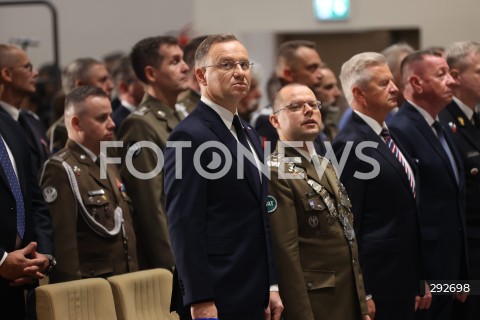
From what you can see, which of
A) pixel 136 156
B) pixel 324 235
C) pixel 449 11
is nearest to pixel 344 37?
pixel 449 11

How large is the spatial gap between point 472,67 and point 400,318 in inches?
63.0

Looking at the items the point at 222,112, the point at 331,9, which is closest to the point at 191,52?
the point at 222,112

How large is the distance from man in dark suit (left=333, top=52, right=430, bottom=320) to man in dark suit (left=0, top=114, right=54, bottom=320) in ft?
4.47

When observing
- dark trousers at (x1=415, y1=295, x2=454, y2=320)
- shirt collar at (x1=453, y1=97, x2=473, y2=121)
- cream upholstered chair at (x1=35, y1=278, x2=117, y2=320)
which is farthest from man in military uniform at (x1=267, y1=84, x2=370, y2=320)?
shirt collar at (x1=453, y1=97, x2=473, y2=121)

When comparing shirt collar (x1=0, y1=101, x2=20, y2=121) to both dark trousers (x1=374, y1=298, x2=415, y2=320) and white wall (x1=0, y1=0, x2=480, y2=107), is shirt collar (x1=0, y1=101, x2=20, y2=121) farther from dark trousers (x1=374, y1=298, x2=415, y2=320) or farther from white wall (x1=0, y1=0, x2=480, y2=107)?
white wall (x1=0, y1=0, x2=480, y2=107)

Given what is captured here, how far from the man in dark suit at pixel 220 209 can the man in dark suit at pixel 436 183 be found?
130cm

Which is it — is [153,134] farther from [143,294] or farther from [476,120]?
[476,120]

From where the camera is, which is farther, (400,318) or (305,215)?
(400,318)

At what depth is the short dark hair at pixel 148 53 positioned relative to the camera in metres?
4.97

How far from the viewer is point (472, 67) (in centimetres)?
520

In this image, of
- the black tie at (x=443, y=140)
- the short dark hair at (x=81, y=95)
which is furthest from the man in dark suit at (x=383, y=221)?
the short dark hair at (x=81, y=95)

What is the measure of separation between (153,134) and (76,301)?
1.24 metres

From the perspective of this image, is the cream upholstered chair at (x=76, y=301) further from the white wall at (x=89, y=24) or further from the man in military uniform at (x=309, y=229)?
the white wall at (x=89, y=24)

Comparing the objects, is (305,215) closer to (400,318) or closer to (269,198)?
(269,198)
